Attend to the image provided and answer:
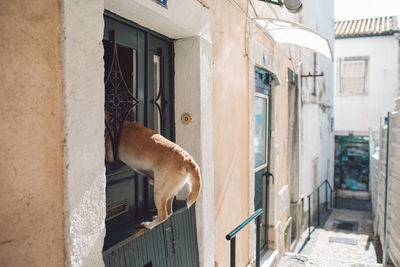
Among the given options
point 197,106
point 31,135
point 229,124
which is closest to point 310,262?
point 229,124

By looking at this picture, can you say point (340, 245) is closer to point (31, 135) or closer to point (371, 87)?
point (31, 135)

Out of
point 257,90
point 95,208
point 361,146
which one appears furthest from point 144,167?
point 361,146

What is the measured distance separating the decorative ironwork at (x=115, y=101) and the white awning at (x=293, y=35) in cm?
259

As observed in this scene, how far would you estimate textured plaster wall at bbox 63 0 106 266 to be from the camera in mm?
1491

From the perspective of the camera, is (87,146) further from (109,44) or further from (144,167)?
(109,44)

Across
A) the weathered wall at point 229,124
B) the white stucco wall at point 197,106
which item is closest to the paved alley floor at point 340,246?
the weathered wall at point 229,124

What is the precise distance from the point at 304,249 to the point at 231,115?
5335mm

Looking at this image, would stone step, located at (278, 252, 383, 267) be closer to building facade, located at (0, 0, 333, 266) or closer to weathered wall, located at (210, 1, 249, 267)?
building facade, located at (0, 0, 333, 266)

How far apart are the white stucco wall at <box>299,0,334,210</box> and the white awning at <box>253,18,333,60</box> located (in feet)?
8.00

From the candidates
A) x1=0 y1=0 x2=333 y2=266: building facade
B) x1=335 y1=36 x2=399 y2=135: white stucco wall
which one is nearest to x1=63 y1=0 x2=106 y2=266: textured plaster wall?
x1=0 y1=0 x2=333 y2=266: building facade

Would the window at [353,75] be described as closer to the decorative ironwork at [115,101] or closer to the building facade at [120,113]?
the building facade at [120,113]

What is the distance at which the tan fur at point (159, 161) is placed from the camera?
208cm

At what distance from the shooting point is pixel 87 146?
1.61 meters

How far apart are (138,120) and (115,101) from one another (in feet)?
1.00
